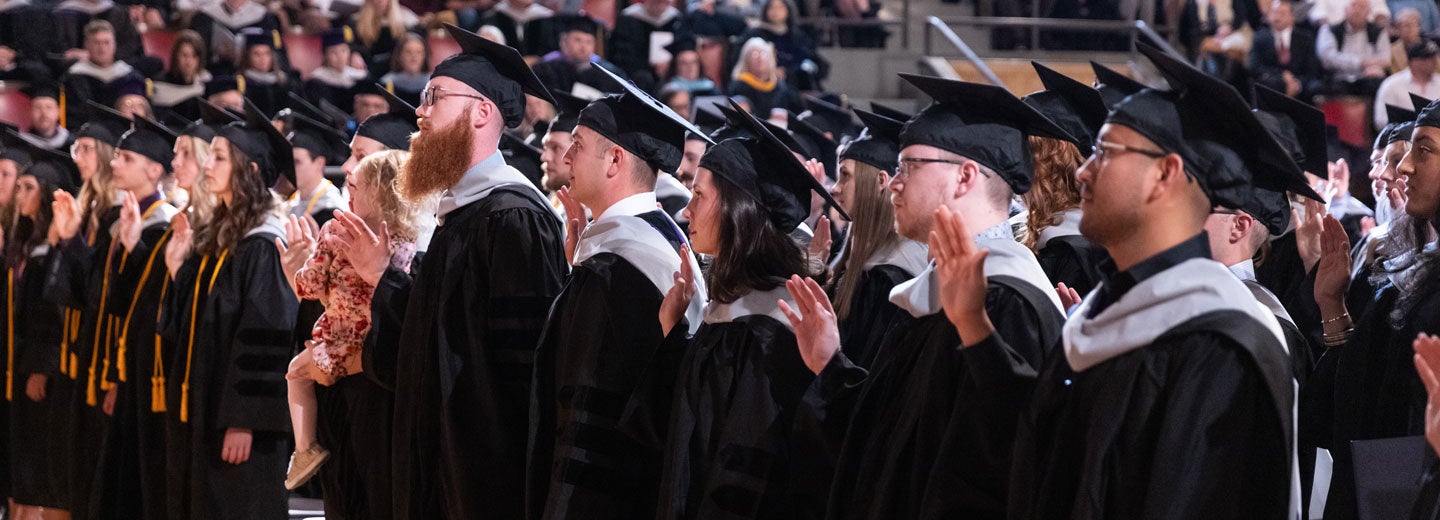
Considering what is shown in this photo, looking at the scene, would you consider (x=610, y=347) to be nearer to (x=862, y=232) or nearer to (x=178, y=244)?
(x=862, y=232)

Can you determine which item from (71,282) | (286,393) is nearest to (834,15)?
(71,282)

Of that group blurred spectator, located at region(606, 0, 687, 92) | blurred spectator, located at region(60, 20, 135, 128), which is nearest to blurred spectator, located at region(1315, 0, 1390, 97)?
blurred spectator, located at region(606, 0, 687, 92)

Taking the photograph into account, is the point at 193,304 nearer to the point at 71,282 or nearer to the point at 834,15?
the point at 71,282

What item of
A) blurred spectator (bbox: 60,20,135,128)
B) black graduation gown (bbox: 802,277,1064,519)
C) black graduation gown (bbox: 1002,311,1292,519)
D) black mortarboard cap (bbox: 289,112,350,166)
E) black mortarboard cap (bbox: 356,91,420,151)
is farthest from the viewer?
blurred spectator (bbox: 60,20,135,128)

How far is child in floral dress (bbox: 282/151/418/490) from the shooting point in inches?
202

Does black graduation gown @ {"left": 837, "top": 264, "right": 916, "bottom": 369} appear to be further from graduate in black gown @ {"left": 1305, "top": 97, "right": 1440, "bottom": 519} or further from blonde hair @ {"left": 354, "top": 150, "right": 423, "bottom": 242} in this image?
blonde hair @ {"left": 354, "top": 150, "right": 423, "bottom": 242}

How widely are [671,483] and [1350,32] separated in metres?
12.7

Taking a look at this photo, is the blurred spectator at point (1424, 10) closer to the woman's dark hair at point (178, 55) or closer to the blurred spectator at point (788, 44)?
the blurred spectator at point (788, 44)

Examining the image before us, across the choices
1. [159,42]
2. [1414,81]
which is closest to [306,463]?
[159,42]

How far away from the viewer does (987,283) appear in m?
3.29

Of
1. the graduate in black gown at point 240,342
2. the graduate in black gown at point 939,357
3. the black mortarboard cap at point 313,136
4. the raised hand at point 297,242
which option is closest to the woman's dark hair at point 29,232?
the black mortarboard cap at point 313,136

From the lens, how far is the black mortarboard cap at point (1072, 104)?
3.99 metres

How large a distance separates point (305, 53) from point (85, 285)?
602 cm

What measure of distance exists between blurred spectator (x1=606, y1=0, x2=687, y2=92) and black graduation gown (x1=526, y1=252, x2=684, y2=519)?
9397 mm
